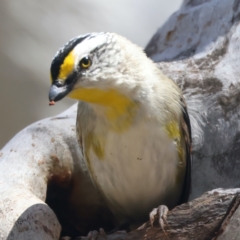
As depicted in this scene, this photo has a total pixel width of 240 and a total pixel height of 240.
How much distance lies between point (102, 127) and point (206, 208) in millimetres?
337

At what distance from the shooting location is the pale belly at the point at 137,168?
4.24 feet

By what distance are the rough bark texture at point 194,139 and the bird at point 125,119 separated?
16 centimetres

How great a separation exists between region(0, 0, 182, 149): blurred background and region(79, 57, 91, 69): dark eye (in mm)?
1159

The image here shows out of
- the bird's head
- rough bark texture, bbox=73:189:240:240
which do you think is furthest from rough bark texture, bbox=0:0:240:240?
the bird's head

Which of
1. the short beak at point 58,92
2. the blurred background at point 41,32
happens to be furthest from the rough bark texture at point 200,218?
the blurred background at point 41,32

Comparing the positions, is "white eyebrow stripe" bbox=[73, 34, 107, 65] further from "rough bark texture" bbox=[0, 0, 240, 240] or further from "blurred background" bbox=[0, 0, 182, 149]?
"blurred background" bbox=[0, 0, 182, 149]

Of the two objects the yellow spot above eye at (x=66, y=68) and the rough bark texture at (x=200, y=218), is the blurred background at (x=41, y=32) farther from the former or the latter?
the rough bark texture at (x=200, y=218)

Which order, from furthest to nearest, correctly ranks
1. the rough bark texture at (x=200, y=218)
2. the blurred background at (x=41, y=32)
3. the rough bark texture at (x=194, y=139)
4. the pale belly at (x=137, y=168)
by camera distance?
the blurred background at (x=41, y=32) → the pale belly at (x=137, y=168) → the rough bark texture at (x=194, y=139) → the rough bark texture at (x=200, y=218)

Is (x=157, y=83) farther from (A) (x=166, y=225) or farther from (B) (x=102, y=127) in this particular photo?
(A) (x=166, y=225)

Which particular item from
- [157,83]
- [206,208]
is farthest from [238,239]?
[157,83]

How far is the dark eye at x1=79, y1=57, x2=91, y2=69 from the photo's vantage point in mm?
1129

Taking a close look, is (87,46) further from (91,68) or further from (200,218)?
(200,218)

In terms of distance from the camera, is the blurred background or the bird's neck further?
the blurred background

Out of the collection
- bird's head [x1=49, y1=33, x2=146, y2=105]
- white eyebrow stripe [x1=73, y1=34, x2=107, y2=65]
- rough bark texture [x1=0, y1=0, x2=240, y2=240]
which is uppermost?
white eyebrow stripe [x1=73, y1=34, x2=107, y2=65]
